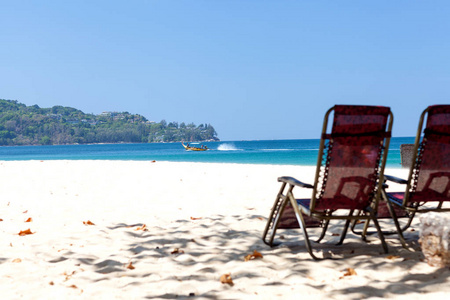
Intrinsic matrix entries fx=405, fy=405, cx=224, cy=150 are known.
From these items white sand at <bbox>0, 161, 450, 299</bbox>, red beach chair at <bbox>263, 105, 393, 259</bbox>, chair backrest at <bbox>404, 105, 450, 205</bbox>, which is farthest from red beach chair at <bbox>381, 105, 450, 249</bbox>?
white sand at <bbox>0, 161, 450, 299</bbox>

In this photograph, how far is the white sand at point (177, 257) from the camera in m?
2.78

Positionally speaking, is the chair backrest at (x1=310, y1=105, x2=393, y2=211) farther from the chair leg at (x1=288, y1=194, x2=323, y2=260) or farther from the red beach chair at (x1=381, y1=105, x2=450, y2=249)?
the red beach chair at (x1=381, y1=105, x2=450, y2=249)

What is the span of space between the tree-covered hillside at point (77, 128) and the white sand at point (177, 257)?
541ft

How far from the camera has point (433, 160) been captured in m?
3.42

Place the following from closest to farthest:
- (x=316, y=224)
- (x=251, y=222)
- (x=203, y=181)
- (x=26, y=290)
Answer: (x=26, y=290)
(x=316, y=224)
(x=251, y=222)
(x=203, y=181)

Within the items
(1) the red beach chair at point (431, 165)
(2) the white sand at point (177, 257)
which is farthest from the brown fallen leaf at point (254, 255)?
(1) the red beach chair at point (431, 165)

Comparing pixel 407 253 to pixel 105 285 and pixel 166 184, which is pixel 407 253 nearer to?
pixel 105 285

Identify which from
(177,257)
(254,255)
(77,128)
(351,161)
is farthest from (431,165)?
(77,128)

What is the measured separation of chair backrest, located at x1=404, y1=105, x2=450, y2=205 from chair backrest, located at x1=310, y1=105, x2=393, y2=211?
11.9 inches

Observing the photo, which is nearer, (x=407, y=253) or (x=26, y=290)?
(x=26, y=290)

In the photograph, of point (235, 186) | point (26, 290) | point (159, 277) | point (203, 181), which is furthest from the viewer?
point (203, 181)

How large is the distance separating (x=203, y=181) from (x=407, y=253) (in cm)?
637

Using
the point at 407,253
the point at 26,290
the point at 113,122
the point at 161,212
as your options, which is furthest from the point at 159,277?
the point at 113,122

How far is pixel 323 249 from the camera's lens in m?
3.75
